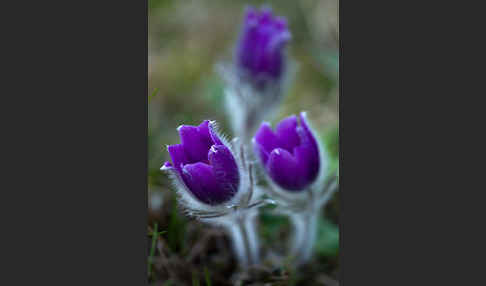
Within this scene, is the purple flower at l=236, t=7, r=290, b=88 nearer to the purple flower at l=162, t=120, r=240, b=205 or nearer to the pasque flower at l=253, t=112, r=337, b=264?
the pasque flower at l=253, t=112, r=337, b=264

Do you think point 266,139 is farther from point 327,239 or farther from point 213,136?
point 327,239

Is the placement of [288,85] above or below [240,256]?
above

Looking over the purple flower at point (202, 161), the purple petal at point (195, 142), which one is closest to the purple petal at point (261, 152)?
the purple flower at point (202, 161)

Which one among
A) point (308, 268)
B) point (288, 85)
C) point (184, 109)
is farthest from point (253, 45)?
point (308, 268)

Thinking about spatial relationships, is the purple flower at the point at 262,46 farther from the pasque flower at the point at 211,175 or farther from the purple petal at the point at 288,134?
the pasque flower at the point at 211,175

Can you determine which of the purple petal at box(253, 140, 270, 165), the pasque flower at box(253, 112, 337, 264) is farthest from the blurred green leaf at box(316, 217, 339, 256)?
the purple petal at box(253, 140, 270, 165)

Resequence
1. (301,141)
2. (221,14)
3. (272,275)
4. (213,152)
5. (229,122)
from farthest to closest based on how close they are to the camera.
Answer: (221,14) → (229,122) → (272,275) → (301,141) → (213,152)

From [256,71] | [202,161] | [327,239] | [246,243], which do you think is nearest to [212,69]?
[256,71]

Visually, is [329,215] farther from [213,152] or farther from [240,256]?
[213,152]
